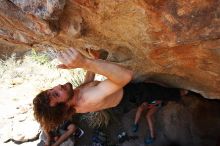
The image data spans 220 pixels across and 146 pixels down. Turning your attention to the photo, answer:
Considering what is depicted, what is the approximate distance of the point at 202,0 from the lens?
269cm

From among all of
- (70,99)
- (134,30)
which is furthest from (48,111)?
(134,30)

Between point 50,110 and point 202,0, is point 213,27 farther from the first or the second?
point 50,110

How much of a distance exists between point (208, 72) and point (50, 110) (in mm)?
1477

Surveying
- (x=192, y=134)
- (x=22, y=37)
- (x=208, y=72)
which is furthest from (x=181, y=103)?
(x=22, y=37)

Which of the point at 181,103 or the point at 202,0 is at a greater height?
the point at 202,0

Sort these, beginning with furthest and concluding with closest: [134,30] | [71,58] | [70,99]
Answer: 1. [70,99]
2. [134,30]
3. [71,58]

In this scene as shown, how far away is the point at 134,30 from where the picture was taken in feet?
10.8

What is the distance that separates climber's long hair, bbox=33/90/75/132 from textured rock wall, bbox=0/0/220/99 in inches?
22.2

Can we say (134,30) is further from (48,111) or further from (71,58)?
(48,111)

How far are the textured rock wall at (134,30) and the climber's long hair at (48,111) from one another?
56 cm

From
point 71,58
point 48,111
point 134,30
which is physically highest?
point 134,30

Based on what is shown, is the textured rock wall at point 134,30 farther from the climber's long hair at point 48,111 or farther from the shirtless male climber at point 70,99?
the climber's long hair at point 48,111

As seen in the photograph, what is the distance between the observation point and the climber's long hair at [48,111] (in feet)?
11.9

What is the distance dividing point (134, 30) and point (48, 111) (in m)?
→ 1.09
